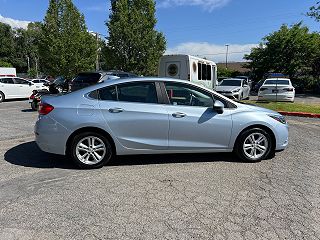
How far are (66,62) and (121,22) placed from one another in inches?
204

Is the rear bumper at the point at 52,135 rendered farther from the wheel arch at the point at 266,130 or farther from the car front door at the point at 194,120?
the wheel arch at the point at 266,130

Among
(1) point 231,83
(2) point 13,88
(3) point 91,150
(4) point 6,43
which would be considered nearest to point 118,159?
(3) point 91,150

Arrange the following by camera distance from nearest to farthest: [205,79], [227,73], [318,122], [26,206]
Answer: [26,206] < [318,122] < [205,79] < [227,73]

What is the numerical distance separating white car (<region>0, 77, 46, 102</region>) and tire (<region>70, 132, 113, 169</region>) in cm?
1504

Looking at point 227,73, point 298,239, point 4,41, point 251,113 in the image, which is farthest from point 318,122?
point 4,41

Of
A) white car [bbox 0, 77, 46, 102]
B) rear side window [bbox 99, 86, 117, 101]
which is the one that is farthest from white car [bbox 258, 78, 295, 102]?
white car [bbox 0, 77, 46, 102]

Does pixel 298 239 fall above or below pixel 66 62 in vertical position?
below

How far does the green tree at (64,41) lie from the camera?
23.4m

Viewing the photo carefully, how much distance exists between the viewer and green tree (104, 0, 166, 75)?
24.0 meters

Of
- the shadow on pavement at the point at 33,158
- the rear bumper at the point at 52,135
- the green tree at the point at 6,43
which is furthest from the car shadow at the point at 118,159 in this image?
the green tree at the point at 6,43

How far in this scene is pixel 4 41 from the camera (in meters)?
76.8

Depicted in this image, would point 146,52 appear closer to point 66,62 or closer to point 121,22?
point 121,22

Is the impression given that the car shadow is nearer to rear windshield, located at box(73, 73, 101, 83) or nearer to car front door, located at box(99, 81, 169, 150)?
car front door, located at box(99, 81, 169, 150)

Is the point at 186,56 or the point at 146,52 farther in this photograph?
the point at 146,52
